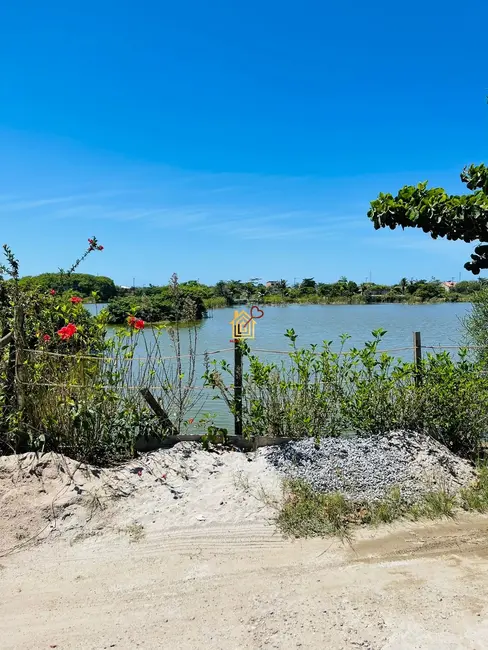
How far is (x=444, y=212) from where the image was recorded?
3785 mm

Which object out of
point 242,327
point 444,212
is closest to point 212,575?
point 242,327

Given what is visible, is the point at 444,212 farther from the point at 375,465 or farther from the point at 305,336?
the point at 305,336

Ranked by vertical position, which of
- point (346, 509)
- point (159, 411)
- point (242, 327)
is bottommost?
point (346, 509)

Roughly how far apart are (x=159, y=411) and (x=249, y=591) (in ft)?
7.35

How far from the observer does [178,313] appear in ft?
18.0

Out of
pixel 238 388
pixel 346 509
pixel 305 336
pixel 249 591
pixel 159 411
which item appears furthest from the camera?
pixel 305 336

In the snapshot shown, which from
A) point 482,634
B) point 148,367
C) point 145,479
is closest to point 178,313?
point 148,367

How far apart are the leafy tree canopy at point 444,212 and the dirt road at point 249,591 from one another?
226 centimetres

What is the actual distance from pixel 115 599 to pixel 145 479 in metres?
1.43

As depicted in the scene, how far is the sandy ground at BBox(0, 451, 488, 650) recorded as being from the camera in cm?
260

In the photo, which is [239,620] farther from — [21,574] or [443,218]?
[443,218]

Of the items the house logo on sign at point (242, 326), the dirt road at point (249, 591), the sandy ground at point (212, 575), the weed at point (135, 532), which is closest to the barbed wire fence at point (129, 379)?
the house logo on sign at point (242, 326)

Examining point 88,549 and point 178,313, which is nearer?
point 88,549

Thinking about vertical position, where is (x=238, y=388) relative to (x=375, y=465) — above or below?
above
